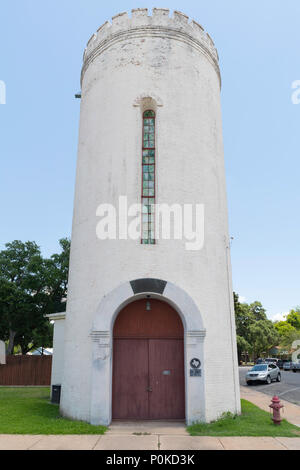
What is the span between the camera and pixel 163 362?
11.3m

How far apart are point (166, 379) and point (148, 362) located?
724mm

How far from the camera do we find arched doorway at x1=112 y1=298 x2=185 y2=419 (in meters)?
10.9

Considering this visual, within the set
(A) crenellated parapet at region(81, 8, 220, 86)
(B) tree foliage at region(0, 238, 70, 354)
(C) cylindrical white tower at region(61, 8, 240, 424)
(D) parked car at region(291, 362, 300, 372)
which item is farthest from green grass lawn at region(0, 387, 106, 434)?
(D) parked car at region(291, 362, 300, 372)

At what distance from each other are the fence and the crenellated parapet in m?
20.8

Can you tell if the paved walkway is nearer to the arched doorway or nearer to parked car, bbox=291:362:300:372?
the arched doorway

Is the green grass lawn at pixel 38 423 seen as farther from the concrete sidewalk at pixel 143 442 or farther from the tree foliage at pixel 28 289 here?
the tree foliage at pixel 28 289

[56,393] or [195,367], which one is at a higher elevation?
[195,367]

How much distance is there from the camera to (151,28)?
44.8ft

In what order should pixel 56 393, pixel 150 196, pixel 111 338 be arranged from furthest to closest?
pixel 56 393
pixel 150 196
pixel 111 338

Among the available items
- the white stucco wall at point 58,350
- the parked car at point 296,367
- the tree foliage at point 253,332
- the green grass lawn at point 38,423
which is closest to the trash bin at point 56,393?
the white stucco wall at point 58,350

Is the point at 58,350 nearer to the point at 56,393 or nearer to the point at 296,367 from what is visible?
the point at 56,393

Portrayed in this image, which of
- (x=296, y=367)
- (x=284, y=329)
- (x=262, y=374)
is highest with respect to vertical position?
(x=284, y=329)

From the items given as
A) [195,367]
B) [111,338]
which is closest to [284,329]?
[195,367]
